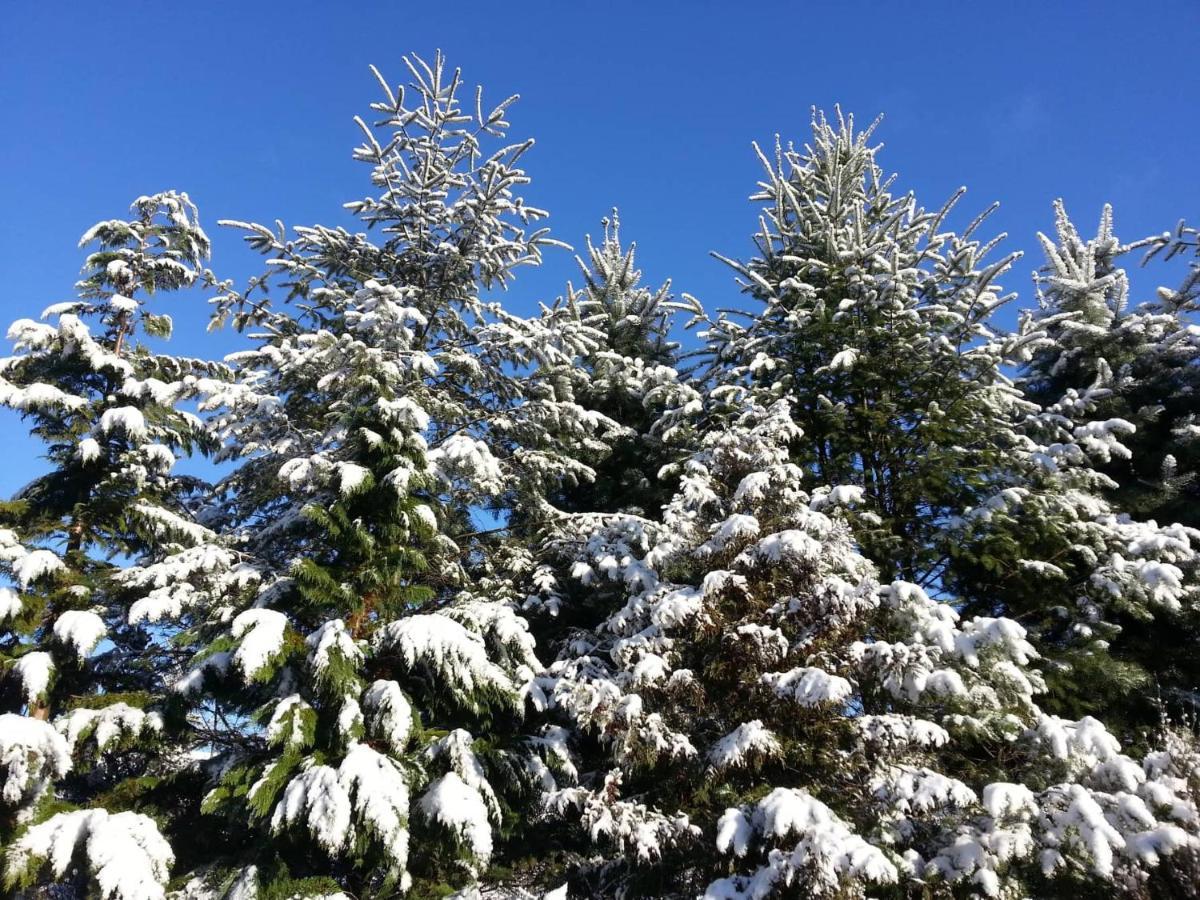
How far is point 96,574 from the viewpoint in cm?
1047

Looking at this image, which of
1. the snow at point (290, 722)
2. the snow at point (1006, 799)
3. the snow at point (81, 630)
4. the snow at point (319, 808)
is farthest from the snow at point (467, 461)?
the snow at point (1006, 799)

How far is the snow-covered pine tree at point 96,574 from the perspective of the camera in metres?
7.94

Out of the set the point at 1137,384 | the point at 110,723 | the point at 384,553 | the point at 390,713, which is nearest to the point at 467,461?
the point at 384,553

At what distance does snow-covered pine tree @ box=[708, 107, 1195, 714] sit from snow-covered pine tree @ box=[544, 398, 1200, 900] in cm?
182

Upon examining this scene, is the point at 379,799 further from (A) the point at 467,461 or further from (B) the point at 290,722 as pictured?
(A) the point at 467,461

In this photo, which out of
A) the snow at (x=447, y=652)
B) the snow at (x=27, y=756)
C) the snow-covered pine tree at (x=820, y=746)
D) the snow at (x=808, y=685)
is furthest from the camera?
the snow at (x=447, y=652)

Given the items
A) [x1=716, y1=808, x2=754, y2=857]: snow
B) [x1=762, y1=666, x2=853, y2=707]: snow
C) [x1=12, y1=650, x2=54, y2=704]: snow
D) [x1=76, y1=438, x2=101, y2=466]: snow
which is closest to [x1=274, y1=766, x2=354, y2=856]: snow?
[x1=716, y1=808, x2=754, y2=857]: snow

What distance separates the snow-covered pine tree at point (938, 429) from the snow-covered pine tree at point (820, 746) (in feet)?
5.96

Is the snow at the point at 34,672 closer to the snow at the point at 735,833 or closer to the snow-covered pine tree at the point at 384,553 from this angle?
the snow-covered pine tree at the point at 384,553

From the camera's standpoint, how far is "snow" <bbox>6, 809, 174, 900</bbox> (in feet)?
24.2

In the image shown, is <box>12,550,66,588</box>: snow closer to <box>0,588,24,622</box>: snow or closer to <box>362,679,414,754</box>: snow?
<box>0,588,24,622</box>: snow

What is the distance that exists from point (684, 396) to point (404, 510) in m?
5.20

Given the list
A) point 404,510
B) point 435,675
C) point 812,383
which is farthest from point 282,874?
point 812,383

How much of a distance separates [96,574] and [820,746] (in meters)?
9.72
